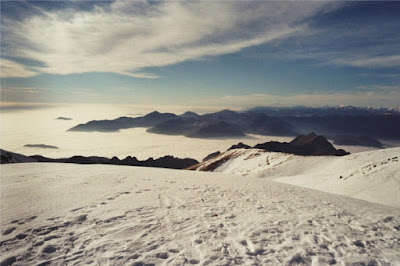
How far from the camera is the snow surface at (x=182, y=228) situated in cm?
473

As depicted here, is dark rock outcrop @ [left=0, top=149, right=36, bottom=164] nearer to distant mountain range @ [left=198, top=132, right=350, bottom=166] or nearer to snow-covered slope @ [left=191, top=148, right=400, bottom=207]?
snow-covered slope @ [left=191, top=148, right=400, bottom=207]

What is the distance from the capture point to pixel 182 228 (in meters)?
6.00

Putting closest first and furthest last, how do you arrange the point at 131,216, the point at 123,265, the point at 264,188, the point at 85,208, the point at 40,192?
the point at 123,265 → the point at 131,216 → the point at 85,208 → the point at 40,192 → the point at 264,188

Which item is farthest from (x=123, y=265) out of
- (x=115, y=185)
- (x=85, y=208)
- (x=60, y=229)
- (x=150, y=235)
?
(x=115, y=185)

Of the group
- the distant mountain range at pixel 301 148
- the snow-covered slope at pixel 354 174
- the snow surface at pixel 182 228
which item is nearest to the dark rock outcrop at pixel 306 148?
the distant mountain range at pixel 301 148

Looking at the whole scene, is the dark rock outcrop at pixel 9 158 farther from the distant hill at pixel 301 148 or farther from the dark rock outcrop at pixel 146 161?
the distant hill at pixel 301 148

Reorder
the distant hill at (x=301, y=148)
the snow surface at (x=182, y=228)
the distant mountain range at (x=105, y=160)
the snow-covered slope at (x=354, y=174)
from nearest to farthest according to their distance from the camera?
the snow surface at (x=182, y=228) < the snow-covered slope at (x=354, y=174) < the distant mountain range at (x=105, y=160) < the distant hill at (x=301, y=148)

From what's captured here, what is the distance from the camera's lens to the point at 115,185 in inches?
400

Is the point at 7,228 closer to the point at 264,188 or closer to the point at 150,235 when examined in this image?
the point at 150,235

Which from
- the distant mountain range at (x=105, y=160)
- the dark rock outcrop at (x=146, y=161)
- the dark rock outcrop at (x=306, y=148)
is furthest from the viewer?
the dark rock outcrop at (x=306, y=148)

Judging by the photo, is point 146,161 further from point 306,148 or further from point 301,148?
point 306,148

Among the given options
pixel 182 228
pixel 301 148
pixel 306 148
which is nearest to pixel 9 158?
Answer: pixel 182 228

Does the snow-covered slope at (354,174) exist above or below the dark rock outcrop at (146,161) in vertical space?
above

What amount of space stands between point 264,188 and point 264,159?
36765 mm
